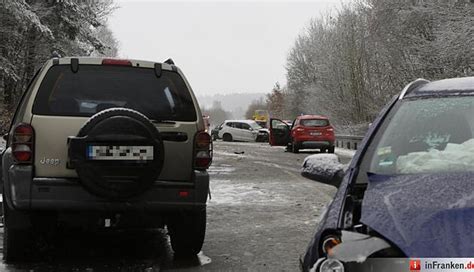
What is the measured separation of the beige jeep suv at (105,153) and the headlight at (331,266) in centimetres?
267

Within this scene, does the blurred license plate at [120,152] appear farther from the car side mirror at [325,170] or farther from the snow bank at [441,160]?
the snow bank at [441,160]

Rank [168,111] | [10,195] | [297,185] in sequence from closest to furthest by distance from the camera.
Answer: [10,195] < [168,111] < [297,185]

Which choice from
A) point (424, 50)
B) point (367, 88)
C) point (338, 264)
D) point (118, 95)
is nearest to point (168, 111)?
point (118, 95)

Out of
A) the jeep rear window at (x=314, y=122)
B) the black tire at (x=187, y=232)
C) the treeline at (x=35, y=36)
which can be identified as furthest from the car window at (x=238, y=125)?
the black tire at (x=187, y=232)

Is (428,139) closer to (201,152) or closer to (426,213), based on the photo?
(426,213)

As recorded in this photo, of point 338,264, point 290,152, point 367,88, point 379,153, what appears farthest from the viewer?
point 367,88

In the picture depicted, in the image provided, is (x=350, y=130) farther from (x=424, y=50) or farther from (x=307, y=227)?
(x=307, y=227)

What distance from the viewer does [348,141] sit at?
98.2ft

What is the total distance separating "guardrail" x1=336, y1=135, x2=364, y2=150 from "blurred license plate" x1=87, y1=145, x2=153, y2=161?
22972mm

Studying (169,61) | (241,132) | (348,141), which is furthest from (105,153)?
(241,132)

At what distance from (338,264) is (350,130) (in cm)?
3739

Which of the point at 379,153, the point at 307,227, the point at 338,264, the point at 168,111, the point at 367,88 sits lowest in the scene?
the point at 307,227

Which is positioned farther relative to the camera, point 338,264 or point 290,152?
point 290,152

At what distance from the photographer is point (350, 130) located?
3894 centimetres
